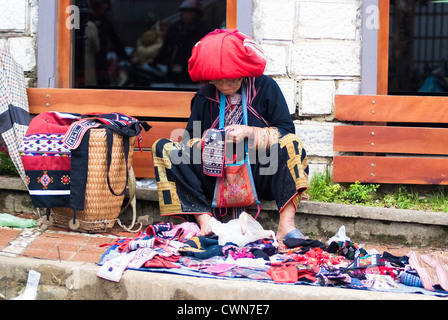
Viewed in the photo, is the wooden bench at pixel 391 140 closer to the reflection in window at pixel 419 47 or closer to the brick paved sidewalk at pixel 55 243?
the reflection in window at pixel 419 47

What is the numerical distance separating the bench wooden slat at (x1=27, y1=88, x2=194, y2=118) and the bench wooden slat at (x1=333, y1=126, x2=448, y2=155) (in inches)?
51.0

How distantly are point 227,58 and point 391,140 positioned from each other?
149 cm

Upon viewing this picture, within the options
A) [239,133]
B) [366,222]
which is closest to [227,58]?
[239,133]

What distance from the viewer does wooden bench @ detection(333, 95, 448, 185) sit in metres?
4.75

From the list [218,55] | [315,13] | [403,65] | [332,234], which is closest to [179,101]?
[218,55]

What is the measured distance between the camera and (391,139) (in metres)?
4.80

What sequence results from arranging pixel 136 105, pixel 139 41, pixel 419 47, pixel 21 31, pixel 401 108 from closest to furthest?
pixel 401 108 → pixel 136 105 → pixel 21 31 → pixel 419 47 → pixel 139 41

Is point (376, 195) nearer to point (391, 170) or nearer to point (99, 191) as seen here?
point (391, 170)

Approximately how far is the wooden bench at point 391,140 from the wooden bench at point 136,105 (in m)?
1.30

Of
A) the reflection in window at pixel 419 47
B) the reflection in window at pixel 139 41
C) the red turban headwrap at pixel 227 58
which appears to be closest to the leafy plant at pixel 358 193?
the reflection in window at pixel 419 47

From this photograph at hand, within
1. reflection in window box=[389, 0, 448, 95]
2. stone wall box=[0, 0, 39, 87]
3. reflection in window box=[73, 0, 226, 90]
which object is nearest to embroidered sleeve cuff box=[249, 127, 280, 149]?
reflection in window box=[73, 0, 226, 90]

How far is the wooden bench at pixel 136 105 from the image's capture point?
5078mm

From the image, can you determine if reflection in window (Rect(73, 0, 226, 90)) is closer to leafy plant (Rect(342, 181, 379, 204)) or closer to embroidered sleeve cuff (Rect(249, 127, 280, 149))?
embroidered sleeve cuff (Rect(249, 127, 280, 149))

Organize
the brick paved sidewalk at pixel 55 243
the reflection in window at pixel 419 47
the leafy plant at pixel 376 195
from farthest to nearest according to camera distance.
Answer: the reflection in window at pixel 419 47 < the leafy plant at pixel 376 195 < the brick paved sidewalk at pixel 55 243
